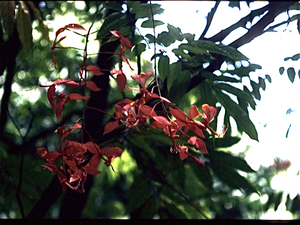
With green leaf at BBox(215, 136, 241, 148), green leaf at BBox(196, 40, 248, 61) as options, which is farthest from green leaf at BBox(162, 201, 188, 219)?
green leaf at BBox(196, 40, 248, 61)

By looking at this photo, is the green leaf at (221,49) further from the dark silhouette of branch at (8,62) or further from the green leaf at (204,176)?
the dark silhouette of branch at (8,62)

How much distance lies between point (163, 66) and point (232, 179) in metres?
0.18

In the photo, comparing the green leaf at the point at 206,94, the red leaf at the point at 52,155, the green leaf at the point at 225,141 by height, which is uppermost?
the red leaf at the point at 52,155

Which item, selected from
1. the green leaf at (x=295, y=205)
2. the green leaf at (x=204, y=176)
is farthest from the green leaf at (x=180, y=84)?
the green leaf at (x=295, y=205)

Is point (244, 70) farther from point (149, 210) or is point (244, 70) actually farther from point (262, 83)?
point (149, 210)

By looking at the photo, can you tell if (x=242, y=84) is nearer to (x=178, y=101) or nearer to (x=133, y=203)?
(x=178, y=101)

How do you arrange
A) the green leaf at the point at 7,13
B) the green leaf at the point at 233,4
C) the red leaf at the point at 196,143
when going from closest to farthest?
the red leaf at the point at 196,143 → the green leaf at the point at 7,13 → the green leaf at the point at 233,4

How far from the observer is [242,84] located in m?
0.56

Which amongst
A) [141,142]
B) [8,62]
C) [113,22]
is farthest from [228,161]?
[8,62]

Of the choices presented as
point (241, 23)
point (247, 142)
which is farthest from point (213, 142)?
point (241, 23)

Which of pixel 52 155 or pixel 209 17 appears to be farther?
pixel 209 17

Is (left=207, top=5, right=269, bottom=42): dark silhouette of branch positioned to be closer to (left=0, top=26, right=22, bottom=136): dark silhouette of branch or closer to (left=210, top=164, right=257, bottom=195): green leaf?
(left=210, top=164, right=257, bottom=195): green leaf

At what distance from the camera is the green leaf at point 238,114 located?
0.52 meters

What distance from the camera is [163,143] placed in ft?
1.88
